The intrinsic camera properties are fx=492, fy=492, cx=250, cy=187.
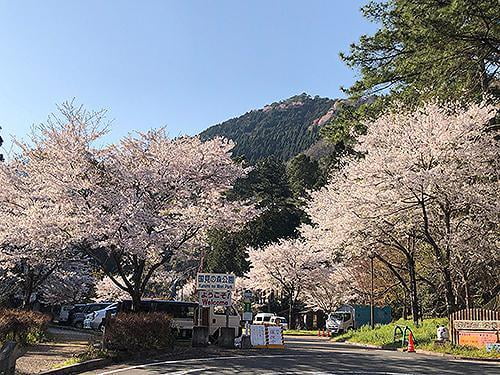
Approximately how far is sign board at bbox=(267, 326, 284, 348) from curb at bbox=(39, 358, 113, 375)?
22.6 ft

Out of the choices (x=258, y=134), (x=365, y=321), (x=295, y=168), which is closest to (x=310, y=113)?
(x=258, y=134)

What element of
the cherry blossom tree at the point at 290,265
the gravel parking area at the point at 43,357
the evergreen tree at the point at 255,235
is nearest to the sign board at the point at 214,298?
the gravel parking area at the point at 43,357

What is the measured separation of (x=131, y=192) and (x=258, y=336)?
661 centimetres

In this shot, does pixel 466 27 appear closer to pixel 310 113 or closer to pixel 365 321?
pixel 365 321

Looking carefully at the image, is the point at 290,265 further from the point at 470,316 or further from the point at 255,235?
the point at 470,316

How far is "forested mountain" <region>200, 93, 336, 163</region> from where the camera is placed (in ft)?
390

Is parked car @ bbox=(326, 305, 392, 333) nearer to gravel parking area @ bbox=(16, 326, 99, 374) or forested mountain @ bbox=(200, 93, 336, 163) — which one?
gravel parking area @ bbox=(16, 326, 99, 374)

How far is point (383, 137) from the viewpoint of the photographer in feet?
60.2

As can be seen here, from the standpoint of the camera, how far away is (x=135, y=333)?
13141 mm

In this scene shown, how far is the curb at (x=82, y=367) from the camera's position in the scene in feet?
31.5

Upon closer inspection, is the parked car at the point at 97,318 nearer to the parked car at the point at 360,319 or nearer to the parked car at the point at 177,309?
the parked car at the point at 177,309

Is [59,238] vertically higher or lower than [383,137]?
lower

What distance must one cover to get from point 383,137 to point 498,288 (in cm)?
966

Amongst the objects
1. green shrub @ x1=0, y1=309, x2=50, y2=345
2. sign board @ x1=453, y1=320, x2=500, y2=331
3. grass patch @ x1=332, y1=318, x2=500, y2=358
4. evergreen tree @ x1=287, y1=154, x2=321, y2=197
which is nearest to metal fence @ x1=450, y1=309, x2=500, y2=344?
sign board @ x1=453, y1=320, x2=500, y2=331
